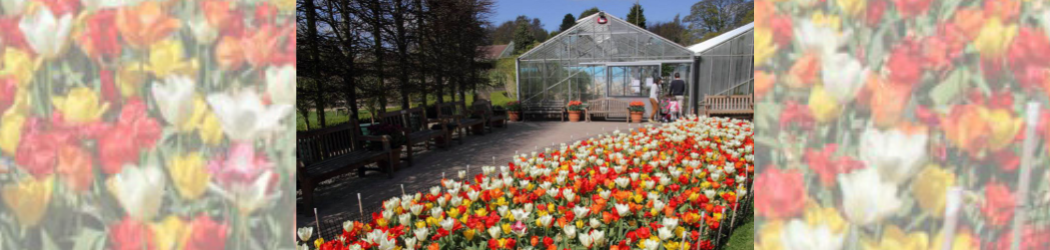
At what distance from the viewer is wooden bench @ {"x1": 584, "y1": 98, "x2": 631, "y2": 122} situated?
12281 mm

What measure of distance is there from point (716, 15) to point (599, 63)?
26.8 meters

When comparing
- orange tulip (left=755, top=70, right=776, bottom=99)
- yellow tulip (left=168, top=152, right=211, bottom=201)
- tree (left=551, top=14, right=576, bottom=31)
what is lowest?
yellow tulip (left=168, top=152, right=211, bottom=201)

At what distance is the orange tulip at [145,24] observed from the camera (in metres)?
0.73

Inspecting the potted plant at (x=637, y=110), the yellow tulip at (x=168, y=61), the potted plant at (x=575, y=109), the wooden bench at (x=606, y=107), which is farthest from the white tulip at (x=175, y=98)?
the wooden bench at (x=606, y=107)

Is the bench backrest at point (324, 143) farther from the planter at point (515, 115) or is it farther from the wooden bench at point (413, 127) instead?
the planter at point (515, 115)

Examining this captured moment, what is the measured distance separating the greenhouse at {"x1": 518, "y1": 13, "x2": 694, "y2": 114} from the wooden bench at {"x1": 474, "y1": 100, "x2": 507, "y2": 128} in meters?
2.39

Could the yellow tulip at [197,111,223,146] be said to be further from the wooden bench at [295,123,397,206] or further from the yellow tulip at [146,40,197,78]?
the wooden bench at [295,123,397,206]

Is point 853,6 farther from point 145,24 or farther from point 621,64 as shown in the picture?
point 621,64

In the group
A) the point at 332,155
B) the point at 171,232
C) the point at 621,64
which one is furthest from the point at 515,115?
the point at 171,232

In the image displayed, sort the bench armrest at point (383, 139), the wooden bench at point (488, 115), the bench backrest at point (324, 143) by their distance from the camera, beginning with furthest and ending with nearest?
the wooden bench at point (488, 115) → the bench armrest at point (383, 139) → the bench backrest at point (324, 143)

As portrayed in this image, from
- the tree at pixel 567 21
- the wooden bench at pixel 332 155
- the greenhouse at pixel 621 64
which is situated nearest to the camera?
the wooden bench at pixel 332 155

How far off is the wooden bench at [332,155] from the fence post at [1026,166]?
4.19m

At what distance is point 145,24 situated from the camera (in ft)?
2.40

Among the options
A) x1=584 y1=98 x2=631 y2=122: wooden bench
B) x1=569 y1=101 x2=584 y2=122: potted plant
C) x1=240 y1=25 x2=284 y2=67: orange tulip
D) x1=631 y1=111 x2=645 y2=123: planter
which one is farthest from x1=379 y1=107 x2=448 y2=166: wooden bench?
x1=240 y1=25 x2=284 y2=67: orange tulip
